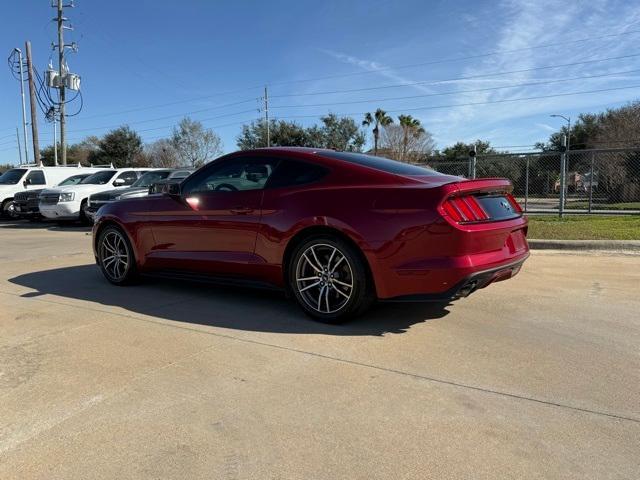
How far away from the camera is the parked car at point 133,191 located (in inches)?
546

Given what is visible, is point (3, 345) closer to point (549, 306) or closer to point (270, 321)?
point (270, 321)

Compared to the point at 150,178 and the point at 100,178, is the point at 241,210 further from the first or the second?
the point at 100,178

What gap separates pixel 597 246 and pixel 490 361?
6.13 metres

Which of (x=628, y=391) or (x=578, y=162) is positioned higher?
(x=578, y=162)

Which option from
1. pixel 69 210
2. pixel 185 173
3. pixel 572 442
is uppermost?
pixel 185 173

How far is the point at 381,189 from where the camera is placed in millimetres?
4293

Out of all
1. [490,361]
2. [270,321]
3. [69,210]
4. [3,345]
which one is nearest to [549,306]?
[490,361]

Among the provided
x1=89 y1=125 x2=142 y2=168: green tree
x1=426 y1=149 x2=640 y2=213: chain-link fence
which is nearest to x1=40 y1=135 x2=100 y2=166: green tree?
x1=89 y1=125 x2=142 y2=168: green tree

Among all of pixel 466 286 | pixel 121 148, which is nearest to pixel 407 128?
pixel 121 148

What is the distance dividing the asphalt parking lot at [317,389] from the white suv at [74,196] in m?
10.3

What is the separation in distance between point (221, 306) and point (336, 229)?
165 cm

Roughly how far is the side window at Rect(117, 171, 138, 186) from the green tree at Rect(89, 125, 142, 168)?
150 ft

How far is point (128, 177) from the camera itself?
16734mm

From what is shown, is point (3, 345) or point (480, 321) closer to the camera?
point (3, 345)
